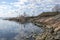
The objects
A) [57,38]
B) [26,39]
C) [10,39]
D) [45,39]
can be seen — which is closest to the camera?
[57,38]

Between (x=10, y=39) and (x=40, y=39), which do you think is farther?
(x=10, y=39)

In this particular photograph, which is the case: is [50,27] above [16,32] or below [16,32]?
above

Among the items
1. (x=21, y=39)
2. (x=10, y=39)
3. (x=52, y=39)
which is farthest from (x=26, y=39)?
(x=52, y=39)

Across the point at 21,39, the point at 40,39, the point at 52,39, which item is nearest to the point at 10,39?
the point at 21,39

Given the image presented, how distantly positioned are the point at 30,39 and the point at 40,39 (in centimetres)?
434

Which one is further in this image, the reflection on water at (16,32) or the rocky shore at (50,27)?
the reflection on water at (16,32)

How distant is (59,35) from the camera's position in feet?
81.2

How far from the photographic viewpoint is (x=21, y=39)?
103ft

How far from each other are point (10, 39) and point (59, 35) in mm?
11661

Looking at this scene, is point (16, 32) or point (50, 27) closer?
point (16, 32)

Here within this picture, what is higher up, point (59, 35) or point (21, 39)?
point (59, 35)

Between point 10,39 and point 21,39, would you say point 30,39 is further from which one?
point 10,39

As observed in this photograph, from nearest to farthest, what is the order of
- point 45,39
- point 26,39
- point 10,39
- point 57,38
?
point 57,38, point 45,39, point 26,39, point 10,39

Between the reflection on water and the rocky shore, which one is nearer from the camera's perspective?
the rocky shore
